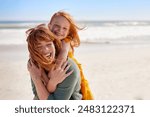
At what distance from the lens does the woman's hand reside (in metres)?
0.99

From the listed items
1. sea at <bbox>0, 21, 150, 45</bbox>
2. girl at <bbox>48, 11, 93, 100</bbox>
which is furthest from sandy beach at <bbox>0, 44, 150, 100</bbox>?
girl at <bbox>48, 11, 93, 100</bbox>

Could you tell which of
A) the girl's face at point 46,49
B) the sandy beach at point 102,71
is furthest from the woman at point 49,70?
the sandy beach at point 102,71

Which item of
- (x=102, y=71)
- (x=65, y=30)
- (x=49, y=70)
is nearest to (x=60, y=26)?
(x=65, y=30)

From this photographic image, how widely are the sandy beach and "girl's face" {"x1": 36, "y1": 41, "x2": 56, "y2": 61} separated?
836mm

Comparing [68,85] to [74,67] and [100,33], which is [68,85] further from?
[100,33]

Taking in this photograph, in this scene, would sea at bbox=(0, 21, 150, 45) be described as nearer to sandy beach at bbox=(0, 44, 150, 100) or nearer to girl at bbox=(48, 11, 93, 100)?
sandy beach at bbox=(0, 44, 150, 100)

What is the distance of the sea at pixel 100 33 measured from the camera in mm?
1883

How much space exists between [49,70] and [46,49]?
0.07 meters

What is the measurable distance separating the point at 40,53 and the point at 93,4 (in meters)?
0.71

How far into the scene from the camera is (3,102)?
160 cm

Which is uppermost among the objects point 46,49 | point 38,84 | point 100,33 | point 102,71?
point 46,49

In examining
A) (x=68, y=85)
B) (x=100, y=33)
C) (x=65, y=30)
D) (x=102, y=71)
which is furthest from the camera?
(x=100, y=33)

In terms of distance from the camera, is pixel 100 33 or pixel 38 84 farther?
pixel 100 33

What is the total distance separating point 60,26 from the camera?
107 centimetres
